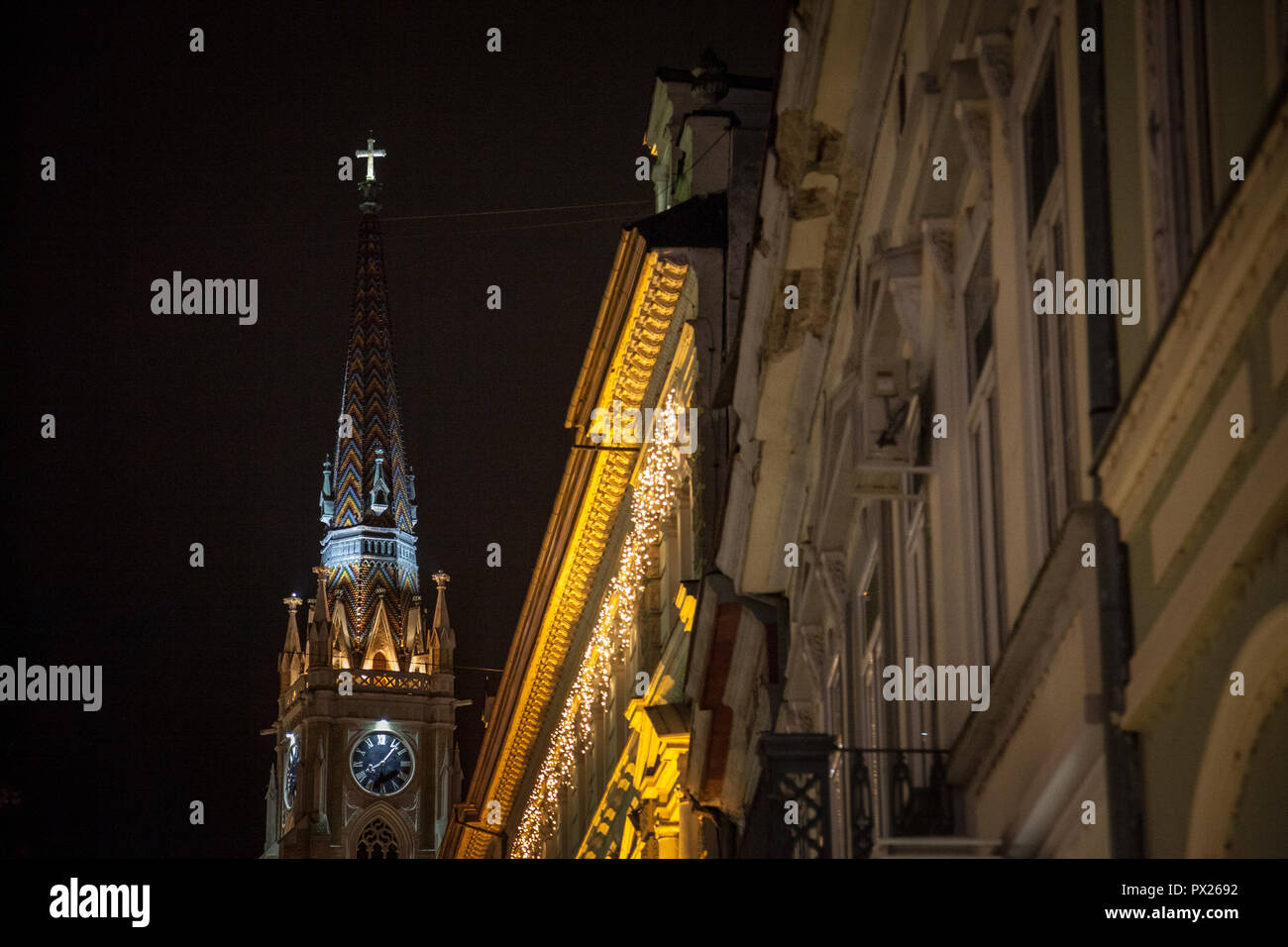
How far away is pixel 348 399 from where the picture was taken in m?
160

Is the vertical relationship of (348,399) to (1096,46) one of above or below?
above

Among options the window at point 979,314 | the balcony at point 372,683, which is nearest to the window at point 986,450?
the window at point 979,314

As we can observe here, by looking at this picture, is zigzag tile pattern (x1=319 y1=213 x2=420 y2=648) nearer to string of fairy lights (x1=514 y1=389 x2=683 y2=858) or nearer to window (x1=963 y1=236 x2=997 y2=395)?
string of fairy lights (x1=514 y1=389 x2=683 y2=858)

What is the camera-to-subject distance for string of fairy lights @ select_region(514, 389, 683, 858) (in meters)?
32.6

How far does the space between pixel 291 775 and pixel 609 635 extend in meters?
113

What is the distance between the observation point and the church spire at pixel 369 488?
6127 inches

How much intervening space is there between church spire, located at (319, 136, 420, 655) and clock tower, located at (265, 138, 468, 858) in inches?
2.7

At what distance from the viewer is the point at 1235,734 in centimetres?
730

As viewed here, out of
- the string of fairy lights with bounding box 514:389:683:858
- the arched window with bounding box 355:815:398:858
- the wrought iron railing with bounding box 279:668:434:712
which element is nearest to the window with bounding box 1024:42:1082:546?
the string of fairy lights with bounding box 514:389:683:858

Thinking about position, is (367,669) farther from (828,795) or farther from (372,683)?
(828,795)

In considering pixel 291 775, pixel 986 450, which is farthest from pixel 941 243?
pixel 291 775

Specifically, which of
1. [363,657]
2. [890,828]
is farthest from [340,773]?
[890,828]
